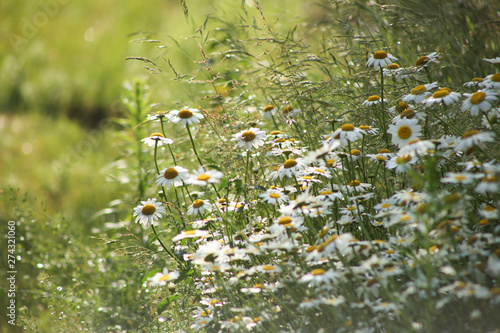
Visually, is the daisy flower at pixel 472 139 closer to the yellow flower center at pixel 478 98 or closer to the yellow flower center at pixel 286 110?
the yellow flower center at pixel 478 98

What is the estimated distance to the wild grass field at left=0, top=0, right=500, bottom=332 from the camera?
1.18m

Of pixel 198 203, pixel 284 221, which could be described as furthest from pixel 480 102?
pixel 198 203

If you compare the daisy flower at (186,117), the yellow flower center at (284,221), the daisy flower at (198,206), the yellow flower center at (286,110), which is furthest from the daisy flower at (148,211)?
the yellow flower center at (286,110)

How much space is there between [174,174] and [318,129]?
721mm

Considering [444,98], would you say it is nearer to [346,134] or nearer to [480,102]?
[480,102]

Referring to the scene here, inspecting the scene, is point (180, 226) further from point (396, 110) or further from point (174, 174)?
point (396, 110)

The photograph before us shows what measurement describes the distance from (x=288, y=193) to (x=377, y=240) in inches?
17.4

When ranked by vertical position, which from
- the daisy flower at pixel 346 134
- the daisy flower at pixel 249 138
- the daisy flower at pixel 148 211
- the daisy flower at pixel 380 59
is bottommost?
the daisy flower at pixel 346 134

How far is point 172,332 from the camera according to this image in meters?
1.61

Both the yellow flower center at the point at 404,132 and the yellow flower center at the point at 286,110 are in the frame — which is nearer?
the yellow flower center at the point at 404,132

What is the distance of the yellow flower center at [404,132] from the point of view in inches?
56.6

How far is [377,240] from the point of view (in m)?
1.32

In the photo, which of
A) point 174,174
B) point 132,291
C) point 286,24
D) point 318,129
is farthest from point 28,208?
point 286,24

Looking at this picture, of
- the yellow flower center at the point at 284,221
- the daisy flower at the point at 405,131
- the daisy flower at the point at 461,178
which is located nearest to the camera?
the daisy flower at the point at 461,178
